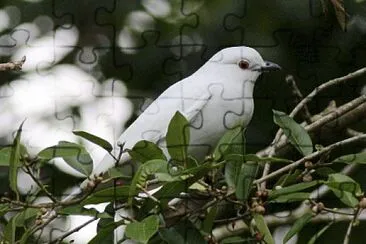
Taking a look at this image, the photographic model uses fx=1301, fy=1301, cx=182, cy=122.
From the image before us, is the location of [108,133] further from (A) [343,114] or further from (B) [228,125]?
(A) [343,114]

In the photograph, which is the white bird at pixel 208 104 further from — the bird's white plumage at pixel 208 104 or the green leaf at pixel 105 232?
the green leaf at pixel 105 232

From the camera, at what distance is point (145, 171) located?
1.78 metres

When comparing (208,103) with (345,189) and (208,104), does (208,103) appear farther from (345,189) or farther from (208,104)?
(345,189)

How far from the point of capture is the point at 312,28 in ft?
9.32

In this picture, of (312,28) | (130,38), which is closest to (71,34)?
(130,38)

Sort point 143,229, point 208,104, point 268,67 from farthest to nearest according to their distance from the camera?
point 268,67
point 208,104
point 143,229

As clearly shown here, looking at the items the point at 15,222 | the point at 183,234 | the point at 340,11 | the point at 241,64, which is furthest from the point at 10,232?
the point at 241,64

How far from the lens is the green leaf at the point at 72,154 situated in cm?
181

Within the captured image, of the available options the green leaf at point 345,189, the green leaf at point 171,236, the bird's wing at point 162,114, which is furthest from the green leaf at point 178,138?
the bird's wing at point 162,114

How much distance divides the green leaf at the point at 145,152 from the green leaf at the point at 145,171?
0.07 m

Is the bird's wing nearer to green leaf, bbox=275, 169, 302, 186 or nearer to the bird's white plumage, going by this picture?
the bird's white plumage

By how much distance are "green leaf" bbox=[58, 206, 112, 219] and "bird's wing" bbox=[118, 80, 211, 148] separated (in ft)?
1.61
